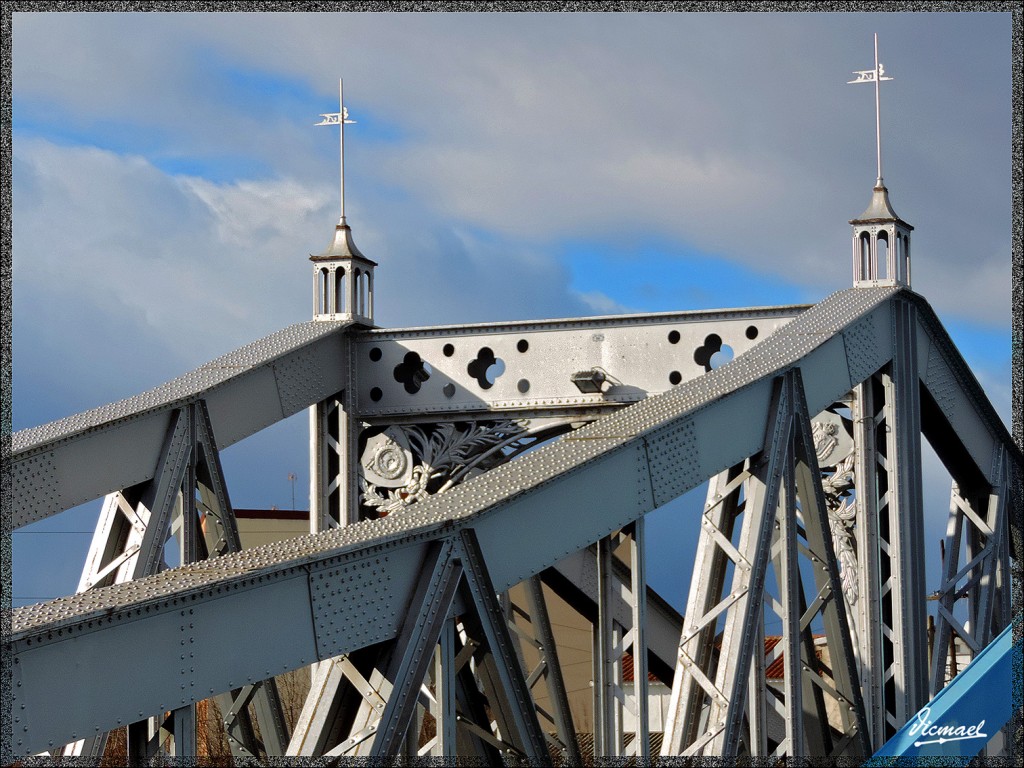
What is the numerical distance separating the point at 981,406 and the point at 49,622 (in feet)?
38.5

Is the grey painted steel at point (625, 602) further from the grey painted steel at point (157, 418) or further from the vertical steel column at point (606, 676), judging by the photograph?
the vertical steel column at point (606, 676)

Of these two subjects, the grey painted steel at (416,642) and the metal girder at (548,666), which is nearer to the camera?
the grey painted steel at (416,642)

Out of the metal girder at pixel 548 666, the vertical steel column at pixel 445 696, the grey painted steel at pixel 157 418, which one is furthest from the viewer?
the metal girder at pixel 548 666

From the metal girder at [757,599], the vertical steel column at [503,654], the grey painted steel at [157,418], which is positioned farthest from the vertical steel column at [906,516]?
the vertical steel column at [503,654]

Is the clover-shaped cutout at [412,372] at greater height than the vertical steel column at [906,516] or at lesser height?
greater

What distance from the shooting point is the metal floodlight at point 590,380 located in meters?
14.1

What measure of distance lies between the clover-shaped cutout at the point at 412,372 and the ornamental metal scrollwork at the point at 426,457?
0.39 metres

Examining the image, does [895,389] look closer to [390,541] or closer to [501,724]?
[501,724]

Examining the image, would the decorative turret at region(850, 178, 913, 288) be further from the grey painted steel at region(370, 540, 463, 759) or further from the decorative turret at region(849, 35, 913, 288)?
the grey painted steel at region(370, 540, 463, 759)

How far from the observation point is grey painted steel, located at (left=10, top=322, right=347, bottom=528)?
10.7 metres

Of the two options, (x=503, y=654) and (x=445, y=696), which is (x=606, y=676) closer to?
(x=503, y=654)

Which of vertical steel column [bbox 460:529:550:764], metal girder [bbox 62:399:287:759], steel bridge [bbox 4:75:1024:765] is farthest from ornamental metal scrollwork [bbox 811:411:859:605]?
vertical steel column [bbox 460:529:550:764]

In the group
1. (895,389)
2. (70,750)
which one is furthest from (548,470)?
(895,389)

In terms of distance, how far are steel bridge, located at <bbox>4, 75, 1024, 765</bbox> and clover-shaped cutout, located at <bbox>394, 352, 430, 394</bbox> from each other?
29 millimetres
